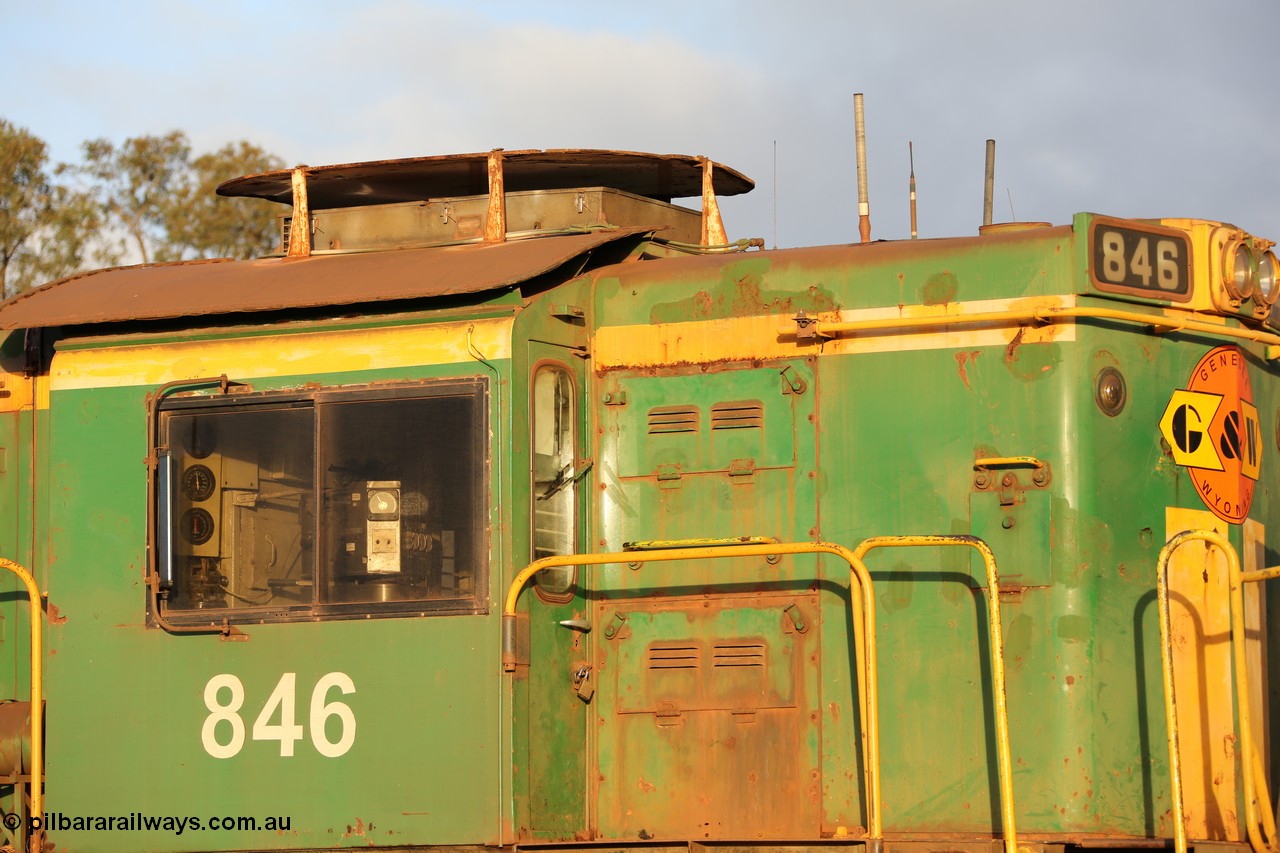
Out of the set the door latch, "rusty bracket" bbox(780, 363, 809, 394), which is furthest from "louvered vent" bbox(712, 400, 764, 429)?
the door latch

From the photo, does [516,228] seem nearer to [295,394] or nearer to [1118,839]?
[295,394]

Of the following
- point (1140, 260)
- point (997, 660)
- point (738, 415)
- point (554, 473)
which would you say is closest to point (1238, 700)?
point (997, 660)

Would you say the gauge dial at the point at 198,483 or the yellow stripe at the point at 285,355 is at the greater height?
the yellow stripe at the point at 285,355

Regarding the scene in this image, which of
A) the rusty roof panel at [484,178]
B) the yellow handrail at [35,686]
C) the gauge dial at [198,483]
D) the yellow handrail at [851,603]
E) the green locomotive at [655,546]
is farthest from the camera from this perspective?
the rusty roof panel at [484,178]

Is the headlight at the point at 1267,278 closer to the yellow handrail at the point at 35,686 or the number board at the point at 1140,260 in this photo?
the number board at the point at 1140,260

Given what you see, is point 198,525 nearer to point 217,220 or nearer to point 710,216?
point 710,216

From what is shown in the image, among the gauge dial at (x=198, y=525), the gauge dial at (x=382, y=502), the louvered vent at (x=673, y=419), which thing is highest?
the louvered vent at (x=673, y=419)

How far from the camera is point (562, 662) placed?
26.2 feet

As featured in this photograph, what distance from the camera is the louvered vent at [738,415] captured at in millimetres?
8125

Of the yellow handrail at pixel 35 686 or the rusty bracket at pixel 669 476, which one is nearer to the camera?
the yellow handrail at pixel 35 686

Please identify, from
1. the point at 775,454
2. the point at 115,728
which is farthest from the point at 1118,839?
the point at 115,728

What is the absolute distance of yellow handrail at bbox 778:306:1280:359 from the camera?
7559mm

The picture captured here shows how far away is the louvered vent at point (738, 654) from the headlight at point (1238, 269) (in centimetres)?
291

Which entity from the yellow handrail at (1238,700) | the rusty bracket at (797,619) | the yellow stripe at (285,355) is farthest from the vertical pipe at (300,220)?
the yellow handrail at (1238,700)
